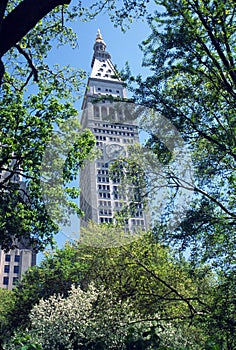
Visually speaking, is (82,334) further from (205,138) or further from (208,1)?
(208,1)

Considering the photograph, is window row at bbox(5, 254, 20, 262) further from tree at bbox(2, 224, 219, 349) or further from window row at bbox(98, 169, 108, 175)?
window row at bbox(98, 169, 108, 175)

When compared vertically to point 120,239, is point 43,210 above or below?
above

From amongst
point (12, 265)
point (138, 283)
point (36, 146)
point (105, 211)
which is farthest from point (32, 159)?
point (12, 265)

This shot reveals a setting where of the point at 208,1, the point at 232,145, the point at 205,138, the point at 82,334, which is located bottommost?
the point at 82,334

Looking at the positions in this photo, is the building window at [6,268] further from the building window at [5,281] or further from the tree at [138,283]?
the tree at [138,283]

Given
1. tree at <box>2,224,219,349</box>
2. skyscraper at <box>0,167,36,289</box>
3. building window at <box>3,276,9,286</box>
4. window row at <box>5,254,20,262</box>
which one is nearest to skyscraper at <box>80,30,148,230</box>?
tree at <box>2,224,219,349</box>

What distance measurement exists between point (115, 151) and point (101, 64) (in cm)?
348

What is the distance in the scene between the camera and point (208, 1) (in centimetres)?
704

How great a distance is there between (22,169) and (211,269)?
524 cm

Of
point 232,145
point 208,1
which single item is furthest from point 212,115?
point 208,1

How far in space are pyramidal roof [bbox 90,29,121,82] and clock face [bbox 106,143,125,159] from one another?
2.62m

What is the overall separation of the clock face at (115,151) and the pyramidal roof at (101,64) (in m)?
2.62

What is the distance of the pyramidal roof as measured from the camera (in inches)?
306

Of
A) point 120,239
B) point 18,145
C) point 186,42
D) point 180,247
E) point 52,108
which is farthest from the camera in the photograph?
point 52,108
